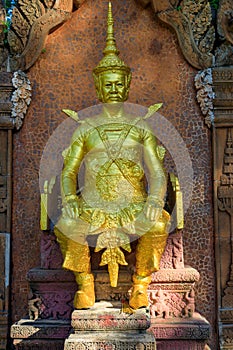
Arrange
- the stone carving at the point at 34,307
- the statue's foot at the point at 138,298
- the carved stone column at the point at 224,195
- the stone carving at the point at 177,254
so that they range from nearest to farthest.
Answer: the statue's foot at the point at 138,298, the stone carving at the point at 34,307, the stone carving at the point at 177,254, the carved stone column at the point at 224,195

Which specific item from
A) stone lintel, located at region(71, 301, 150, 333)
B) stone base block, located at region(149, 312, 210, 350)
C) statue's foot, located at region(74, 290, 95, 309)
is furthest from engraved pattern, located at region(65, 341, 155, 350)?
stone base block, located at region(149, 312, 210, 350)

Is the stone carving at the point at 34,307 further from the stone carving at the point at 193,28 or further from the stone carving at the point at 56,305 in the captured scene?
the stone carving at the point at 193,28

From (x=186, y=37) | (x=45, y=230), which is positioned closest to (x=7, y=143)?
(x=45, y=230)

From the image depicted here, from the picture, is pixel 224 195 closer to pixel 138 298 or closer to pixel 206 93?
pixel 206 93

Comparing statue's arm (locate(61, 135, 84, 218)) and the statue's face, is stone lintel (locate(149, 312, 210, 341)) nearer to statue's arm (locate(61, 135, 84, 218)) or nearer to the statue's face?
statue's arm (locate(61, 135, 84, 218))

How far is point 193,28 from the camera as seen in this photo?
5.49 meters

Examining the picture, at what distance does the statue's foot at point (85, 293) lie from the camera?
3.94 m

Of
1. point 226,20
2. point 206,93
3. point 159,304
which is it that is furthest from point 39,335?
point 226,20

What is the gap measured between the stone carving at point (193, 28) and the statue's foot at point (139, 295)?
269 centimetres

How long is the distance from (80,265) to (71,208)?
0.48 metres

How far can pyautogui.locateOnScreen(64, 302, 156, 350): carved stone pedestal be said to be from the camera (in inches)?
142

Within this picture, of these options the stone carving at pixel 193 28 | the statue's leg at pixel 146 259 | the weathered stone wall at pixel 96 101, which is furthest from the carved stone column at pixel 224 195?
the statue's leg at pixel 146 259

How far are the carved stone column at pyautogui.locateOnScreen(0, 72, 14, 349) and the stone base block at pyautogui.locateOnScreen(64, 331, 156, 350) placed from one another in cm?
175

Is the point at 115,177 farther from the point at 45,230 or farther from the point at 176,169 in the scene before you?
the point at 176,169
